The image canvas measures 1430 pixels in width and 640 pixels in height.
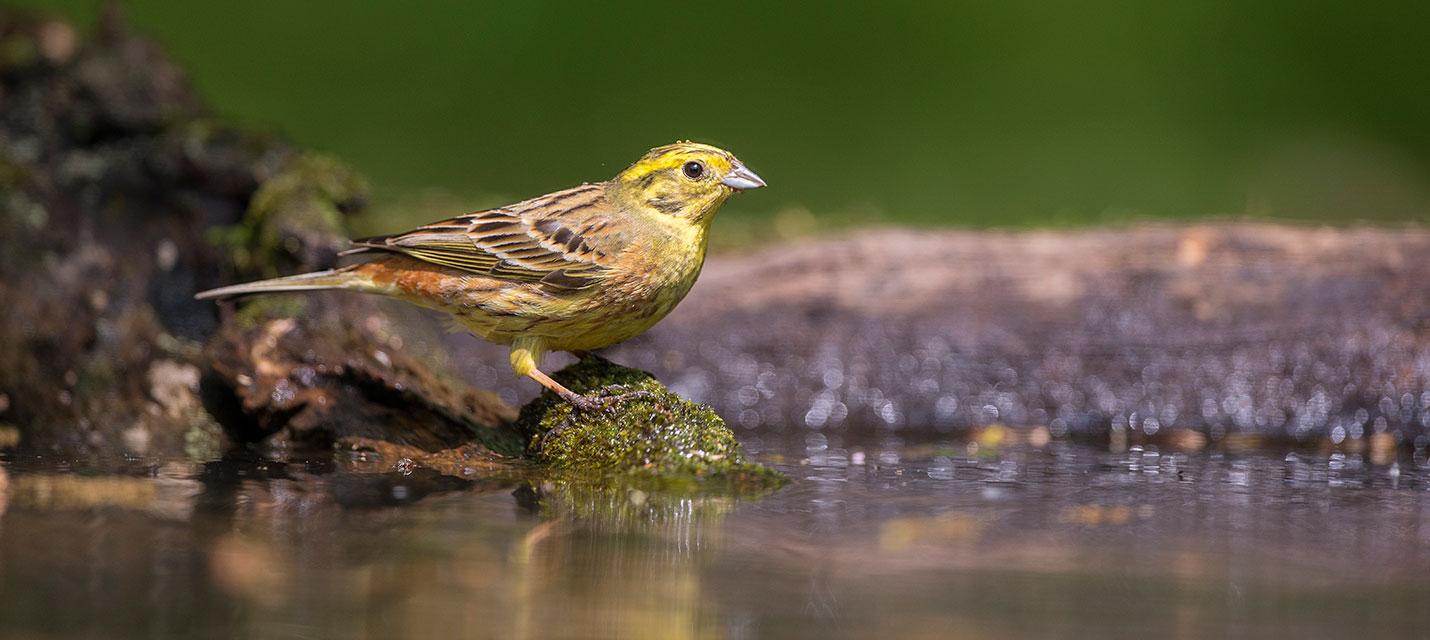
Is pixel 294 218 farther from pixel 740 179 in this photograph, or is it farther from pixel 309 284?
pixel 740 179

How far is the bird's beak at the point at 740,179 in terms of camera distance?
186 inches

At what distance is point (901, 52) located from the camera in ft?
35.5

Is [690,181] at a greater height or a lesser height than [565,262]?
greater

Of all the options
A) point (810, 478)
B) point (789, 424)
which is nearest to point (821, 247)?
point (789, 424)

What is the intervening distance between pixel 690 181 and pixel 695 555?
1.87 metres

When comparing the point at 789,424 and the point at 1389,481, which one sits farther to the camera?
the point at 789,424

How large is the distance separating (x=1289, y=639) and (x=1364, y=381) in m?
3.32

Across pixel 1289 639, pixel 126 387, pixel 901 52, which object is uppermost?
pixel 901 52

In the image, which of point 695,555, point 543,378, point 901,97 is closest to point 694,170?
point 543,378

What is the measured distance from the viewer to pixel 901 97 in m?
10.6

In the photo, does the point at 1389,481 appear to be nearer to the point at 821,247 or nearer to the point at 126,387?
the point at 821,247

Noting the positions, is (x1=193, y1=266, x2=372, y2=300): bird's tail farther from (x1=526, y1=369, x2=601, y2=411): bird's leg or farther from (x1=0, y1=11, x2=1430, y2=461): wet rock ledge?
(x1=526, y1=369, x2=601, y2=411): bird's leg

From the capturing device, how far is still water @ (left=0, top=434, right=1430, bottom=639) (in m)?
2.65

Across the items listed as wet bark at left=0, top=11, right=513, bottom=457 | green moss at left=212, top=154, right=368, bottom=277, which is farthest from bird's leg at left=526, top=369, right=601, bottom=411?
Answer: green moss at left=212, top=154, right=368, bottom=277
